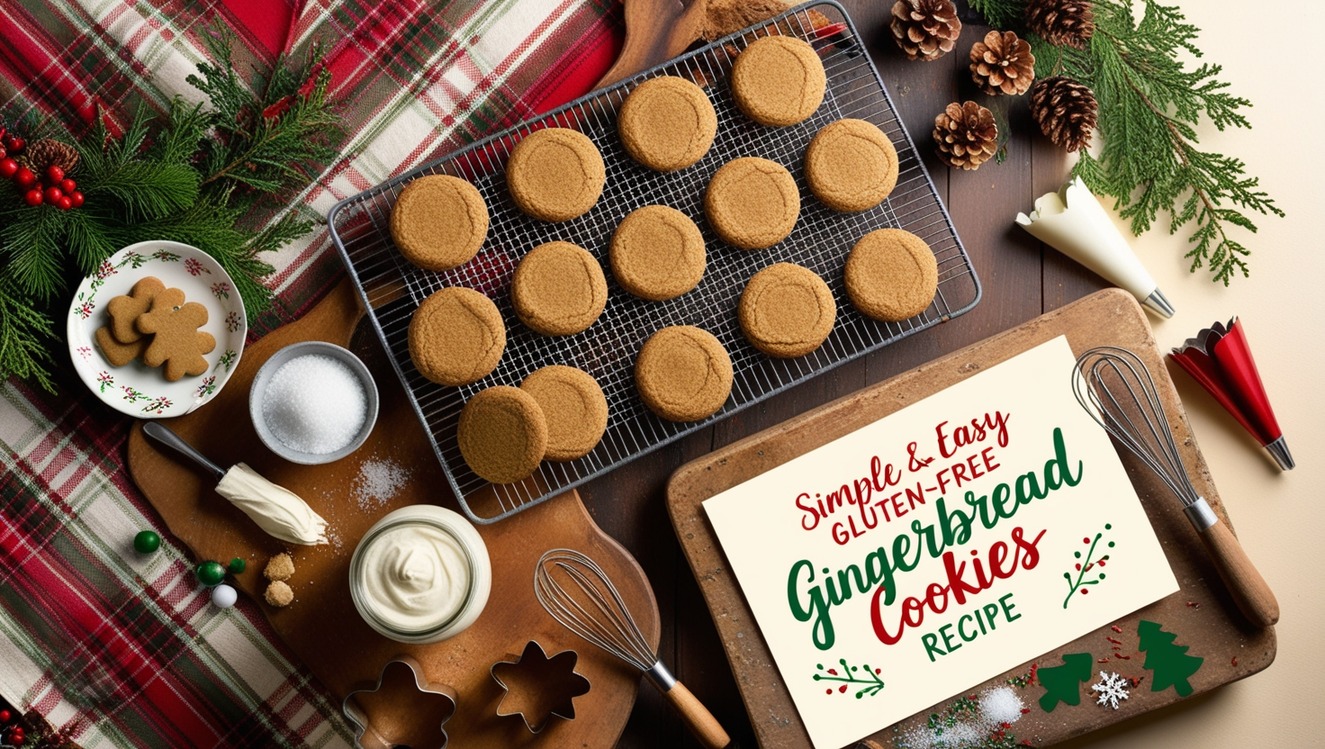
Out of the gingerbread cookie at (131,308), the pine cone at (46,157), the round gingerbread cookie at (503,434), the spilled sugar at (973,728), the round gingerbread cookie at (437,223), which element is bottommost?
the spilled sugar at (973,728)

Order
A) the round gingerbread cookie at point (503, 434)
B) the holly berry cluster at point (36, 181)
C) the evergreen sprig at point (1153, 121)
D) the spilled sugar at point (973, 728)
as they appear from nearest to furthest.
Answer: the holly berry cluster at point (36, 181), the round gingerbread cookie at point (503, 434), the spilled sugar at point (973, 728), the evergreen sprig at point (1153, 121)

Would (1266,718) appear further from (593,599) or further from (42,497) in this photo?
(42,497)

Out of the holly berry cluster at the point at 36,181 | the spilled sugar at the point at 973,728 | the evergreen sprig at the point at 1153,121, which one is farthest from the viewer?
the evergreen sprig at the point at 1153,121

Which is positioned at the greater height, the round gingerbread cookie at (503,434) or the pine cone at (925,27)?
the pine cone at (925,27)

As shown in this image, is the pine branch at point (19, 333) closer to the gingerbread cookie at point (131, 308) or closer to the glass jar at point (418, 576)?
the gingerbread cookie at point (131, 308)

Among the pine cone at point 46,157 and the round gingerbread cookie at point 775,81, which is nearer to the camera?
the pine cone at point 46,157

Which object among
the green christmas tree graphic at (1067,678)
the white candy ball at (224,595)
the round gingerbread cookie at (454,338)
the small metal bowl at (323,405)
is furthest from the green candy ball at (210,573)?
the green christmas tree graphic at (1067,678)

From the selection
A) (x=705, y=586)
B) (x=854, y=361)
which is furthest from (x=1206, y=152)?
(x=705, y=586)
